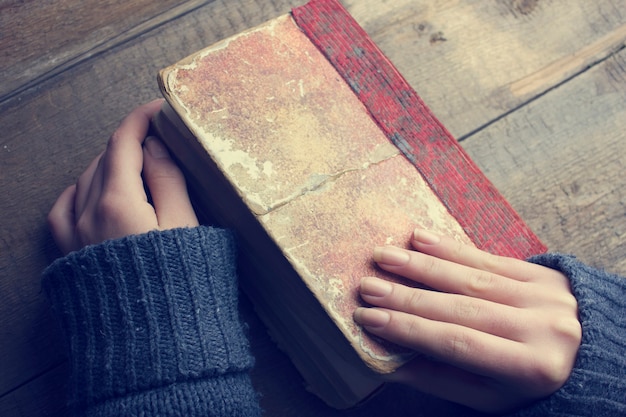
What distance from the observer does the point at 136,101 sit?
77 cm

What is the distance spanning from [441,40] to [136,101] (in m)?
0.45

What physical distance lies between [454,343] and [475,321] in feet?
0.12

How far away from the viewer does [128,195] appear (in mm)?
657

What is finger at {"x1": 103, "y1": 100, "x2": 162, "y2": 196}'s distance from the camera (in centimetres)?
66

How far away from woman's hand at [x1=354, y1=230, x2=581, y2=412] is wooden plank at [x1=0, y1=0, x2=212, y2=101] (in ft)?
1.61

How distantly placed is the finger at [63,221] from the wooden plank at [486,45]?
0.48 m

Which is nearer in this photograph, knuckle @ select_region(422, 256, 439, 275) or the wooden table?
knuckle @ select_region(422, 256, 439, 275)

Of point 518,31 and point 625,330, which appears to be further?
point 518,31

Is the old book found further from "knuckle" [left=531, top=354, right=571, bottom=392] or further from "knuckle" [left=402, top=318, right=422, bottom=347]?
"knuckle" [left=531, top=354, right=571, bottom=392]

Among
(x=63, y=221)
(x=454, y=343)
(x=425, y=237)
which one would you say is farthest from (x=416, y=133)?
(x=63, y=221)

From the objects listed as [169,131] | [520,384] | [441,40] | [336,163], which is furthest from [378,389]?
[441,40]

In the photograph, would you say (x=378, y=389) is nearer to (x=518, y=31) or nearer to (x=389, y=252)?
(x=389, y=252)

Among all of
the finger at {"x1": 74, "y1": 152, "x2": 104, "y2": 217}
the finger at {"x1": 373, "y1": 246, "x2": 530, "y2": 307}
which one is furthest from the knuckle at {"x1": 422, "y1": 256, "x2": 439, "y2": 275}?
the finger at {"x1": 74, "y1": 152, "x2": 104, "y2": 217}

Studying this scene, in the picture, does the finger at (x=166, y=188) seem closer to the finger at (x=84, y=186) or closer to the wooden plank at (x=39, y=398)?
the finger at (x=84, y=186)
